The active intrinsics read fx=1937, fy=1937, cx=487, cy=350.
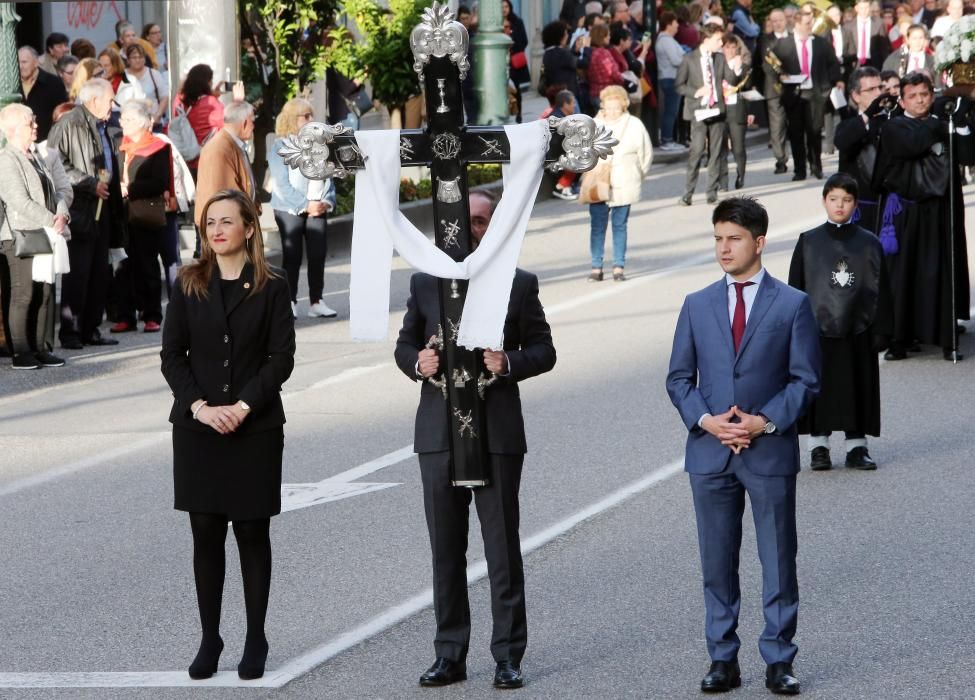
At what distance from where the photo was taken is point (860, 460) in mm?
10414

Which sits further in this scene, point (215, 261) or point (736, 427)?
point (215, 261)

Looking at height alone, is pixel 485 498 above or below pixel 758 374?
below

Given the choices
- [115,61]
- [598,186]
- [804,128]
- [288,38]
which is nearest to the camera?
[598,186]

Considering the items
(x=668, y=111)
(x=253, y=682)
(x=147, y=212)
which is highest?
(x=668, y=111)

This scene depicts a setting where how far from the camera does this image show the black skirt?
6.78 meters

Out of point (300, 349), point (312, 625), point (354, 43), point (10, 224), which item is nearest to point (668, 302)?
point (300, 349)

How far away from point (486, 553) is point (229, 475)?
37.1 inches

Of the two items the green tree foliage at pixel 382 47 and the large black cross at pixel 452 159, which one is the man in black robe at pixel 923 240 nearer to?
the large black cross at pixel 452 159

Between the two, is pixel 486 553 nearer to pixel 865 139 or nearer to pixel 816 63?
pixel 865 139

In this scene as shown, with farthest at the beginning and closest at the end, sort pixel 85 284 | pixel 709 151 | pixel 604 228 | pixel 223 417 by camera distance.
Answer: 1. pixel 709 151
2. pixel 604 228
3. pixel 85 284
4. pixel 223 417

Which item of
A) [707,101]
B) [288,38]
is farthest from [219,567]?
[707,101]

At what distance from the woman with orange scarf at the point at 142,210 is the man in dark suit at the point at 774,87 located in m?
11.8

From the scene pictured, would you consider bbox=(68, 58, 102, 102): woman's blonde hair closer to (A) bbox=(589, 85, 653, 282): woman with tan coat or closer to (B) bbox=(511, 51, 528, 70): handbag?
(A) bbox=(589, 85, 653, 282): woman with tan coat

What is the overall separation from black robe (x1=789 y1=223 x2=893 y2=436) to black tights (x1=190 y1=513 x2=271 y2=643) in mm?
4294
